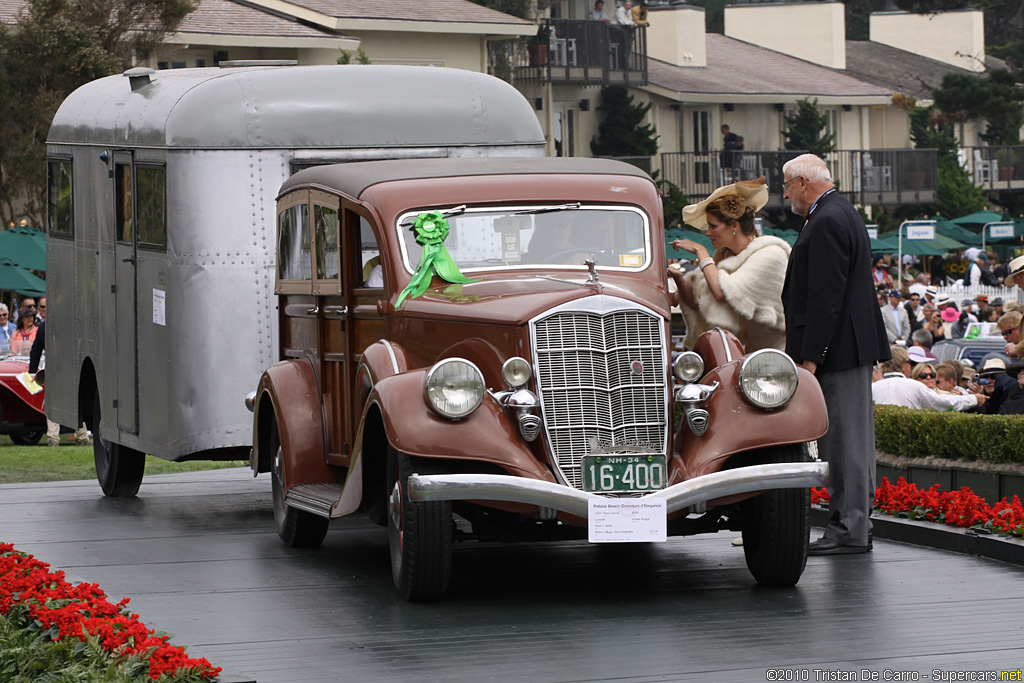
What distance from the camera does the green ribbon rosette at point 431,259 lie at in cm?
918

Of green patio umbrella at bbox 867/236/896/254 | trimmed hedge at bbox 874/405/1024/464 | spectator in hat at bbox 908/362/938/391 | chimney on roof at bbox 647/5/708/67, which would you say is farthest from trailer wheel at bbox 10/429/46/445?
chimney on roof at bbox 647/5/708/67

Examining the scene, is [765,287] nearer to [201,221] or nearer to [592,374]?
[592,374]

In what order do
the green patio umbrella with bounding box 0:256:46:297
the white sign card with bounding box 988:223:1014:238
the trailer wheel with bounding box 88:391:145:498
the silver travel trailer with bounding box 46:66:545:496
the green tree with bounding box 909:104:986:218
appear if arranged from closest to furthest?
the silver travel trailer with bounding box 46:66:545:496 → the trailer wheel with bounding box 88:391:145:498 → the green patio umbrella with bounding box 0:256:46:297 → the white sign card with bounding box 988:223:1014:238 → the green tree with bounding box 909:104:986:218

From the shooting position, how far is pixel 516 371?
8.34 meters

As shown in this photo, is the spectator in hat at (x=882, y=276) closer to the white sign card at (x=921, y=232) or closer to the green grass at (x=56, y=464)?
the white sign card at (x=921, y=232)

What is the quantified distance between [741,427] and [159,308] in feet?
15.9

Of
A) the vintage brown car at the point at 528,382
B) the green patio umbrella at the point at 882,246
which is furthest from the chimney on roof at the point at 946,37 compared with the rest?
the vintage brown car at the point at 528,382

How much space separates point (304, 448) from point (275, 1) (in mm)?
29645

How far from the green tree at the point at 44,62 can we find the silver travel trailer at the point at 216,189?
48.3ft

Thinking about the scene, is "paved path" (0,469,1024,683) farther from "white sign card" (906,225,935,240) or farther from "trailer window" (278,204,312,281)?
"white sign card" (906,225,935,240)

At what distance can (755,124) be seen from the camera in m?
55.9

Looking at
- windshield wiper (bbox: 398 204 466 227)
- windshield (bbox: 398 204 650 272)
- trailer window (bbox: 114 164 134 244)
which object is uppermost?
trailer window (bbox: 114 164 134 244)

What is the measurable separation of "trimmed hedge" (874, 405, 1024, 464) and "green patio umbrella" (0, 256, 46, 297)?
14.7 metres

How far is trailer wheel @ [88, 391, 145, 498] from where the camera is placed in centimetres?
1333
